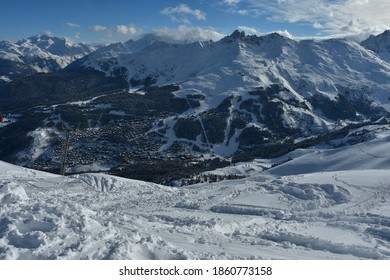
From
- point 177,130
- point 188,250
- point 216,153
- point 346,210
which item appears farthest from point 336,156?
point 177,130

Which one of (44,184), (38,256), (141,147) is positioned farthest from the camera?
(141,147)

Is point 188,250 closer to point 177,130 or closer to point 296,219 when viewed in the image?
point 296,219

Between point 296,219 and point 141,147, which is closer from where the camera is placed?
point 296,219
